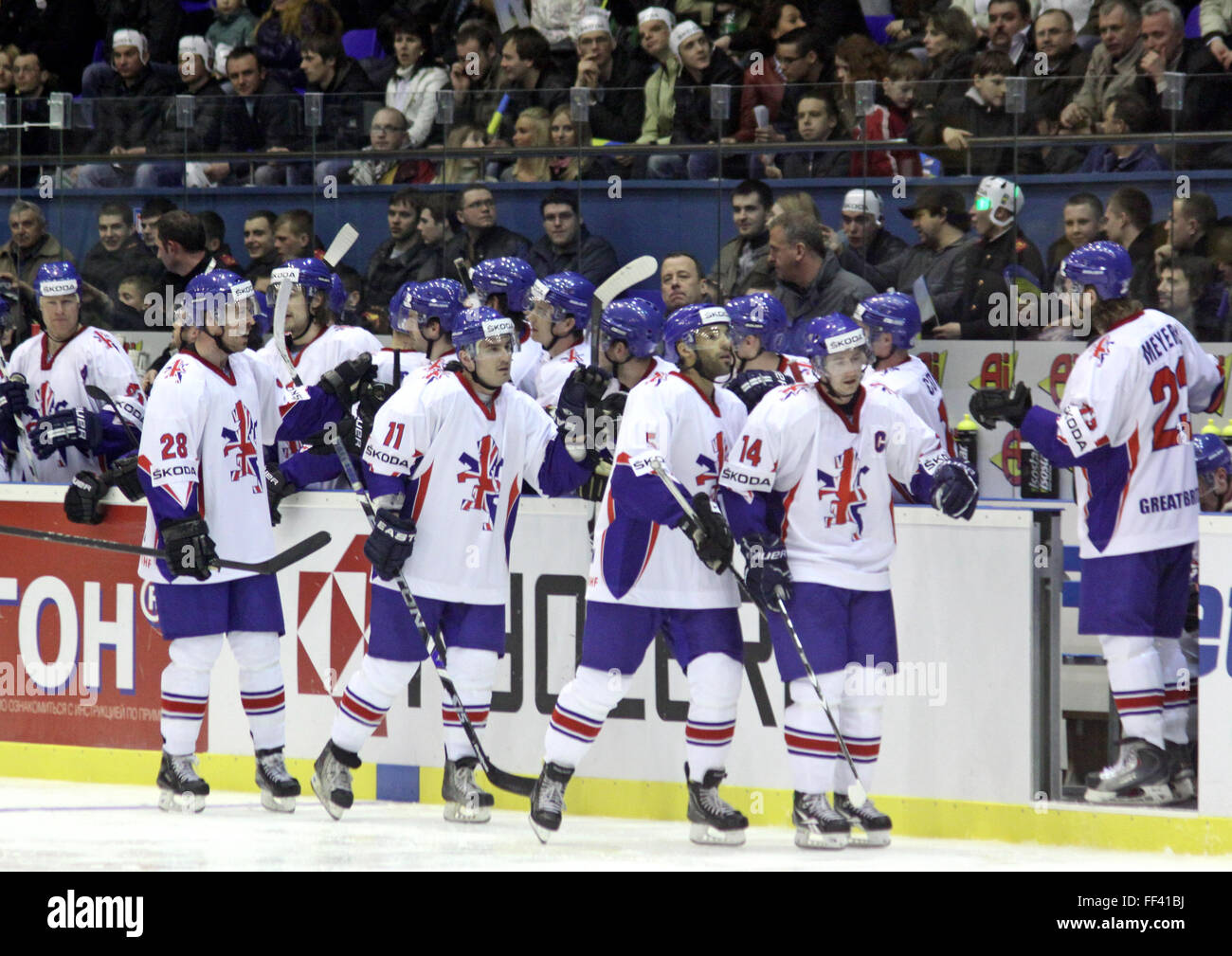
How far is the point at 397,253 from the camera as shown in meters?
7.35

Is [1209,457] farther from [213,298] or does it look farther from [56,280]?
[56,280]

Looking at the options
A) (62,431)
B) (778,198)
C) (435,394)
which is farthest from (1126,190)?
(62,431)

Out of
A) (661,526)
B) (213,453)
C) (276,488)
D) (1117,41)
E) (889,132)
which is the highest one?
(1117,41)

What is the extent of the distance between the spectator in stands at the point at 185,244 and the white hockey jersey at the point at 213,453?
1770mm

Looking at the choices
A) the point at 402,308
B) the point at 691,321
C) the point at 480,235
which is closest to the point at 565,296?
the point at 402,308

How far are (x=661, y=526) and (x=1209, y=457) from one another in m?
1.66

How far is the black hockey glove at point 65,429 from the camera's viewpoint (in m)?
6.23

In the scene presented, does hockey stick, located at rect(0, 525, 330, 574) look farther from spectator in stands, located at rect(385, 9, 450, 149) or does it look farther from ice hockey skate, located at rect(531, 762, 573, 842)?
spectator in stands, located at rect(385, 9, 450, 149)

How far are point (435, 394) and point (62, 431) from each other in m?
1.60

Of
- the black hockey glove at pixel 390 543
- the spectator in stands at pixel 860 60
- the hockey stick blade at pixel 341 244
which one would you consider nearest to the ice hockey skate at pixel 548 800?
the black hockey glove at pixel 390 543

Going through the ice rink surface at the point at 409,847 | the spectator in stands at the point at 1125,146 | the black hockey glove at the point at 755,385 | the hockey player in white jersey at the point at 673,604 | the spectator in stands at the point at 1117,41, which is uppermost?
the spectator in stands at the point at 1117,41

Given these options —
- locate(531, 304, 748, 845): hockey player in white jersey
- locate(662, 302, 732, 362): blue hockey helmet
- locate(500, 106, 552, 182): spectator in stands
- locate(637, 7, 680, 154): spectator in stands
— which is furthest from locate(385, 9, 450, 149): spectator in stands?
locate(531, 304, 748, 845): hockey player in white jersey

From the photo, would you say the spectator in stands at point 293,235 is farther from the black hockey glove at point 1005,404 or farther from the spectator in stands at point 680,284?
the black hockey glove at point 1005,404

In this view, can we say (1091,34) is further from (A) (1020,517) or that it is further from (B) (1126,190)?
(A) (1020,517)
